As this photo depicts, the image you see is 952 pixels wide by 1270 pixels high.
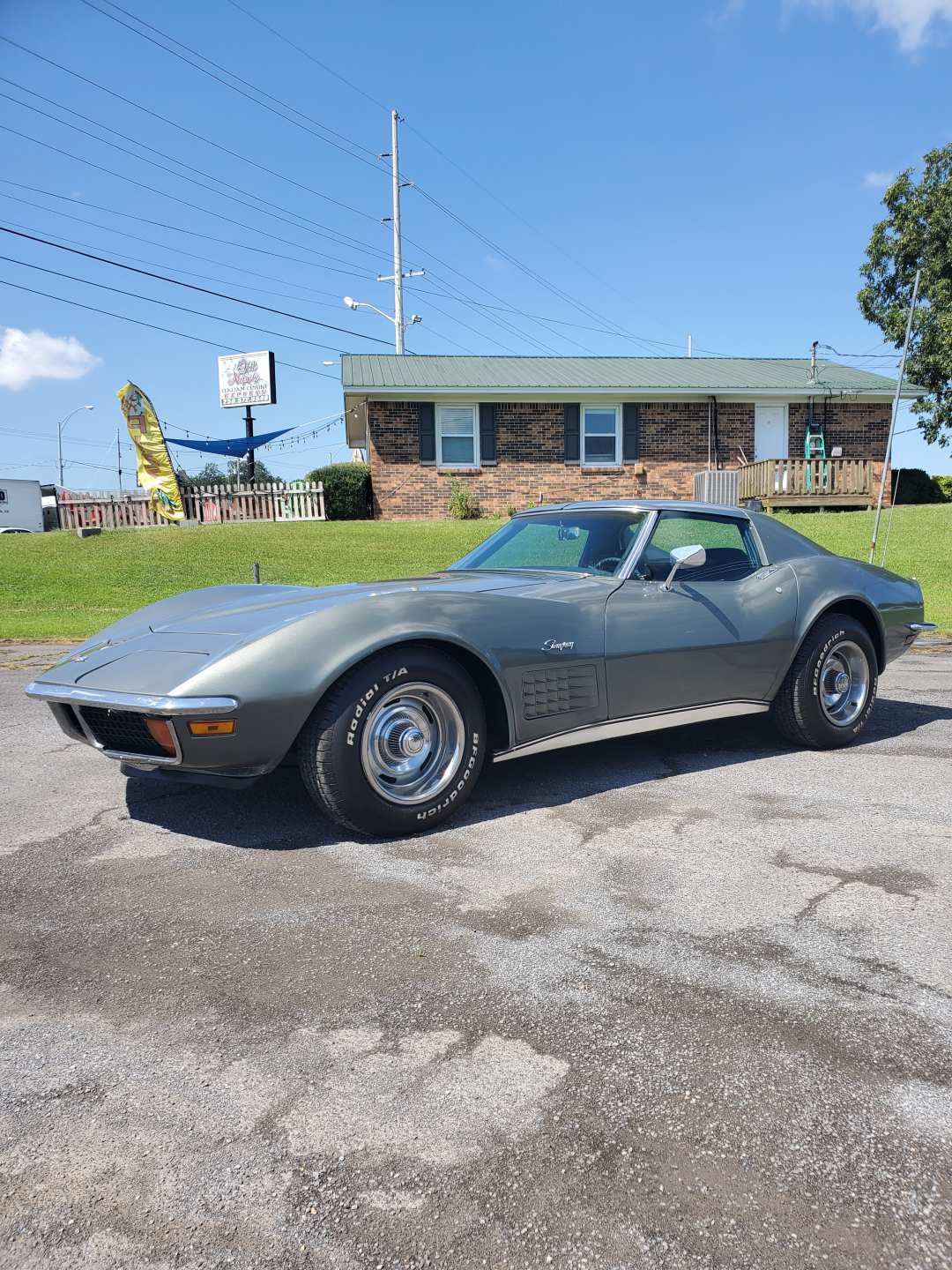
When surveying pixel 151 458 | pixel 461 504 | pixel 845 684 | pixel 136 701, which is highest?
pixel 151 458

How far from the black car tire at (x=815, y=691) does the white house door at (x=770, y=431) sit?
19809mm

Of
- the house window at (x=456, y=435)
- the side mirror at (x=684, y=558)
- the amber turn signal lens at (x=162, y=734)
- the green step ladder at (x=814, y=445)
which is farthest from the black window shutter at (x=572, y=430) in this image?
the amber turn signal lens at (x=162, y=734)

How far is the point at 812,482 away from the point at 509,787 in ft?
63.5

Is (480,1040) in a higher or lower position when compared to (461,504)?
lower

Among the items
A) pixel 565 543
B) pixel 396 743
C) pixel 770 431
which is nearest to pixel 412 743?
pixel 396 743

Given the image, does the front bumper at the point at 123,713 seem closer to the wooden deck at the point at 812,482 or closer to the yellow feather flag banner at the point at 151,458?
the yellow feather flag banner at the point at 151,458

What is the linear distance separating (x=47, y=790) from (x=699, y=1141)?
3.37 metres

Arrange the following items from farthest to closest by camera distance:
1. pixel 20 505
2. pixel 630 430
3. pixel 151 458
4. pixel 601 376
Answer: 1. pixel 20 505
2. pixel 601 376
3. pixel 630 430
4. pixel 151 458

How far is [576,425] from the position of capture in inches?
890

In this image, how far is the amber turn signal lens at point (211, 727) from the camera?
310 cm

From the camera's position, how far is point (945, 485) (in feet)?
95.8

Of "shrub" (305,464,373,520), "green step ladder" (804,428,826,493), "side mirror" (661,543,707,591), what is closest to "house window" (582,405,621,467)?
"green step ladder" (804,428,826,493)

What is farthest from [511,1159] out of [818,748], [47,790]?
[818,748]

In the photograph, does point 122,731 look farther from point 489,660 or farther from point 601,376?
point 601,376
